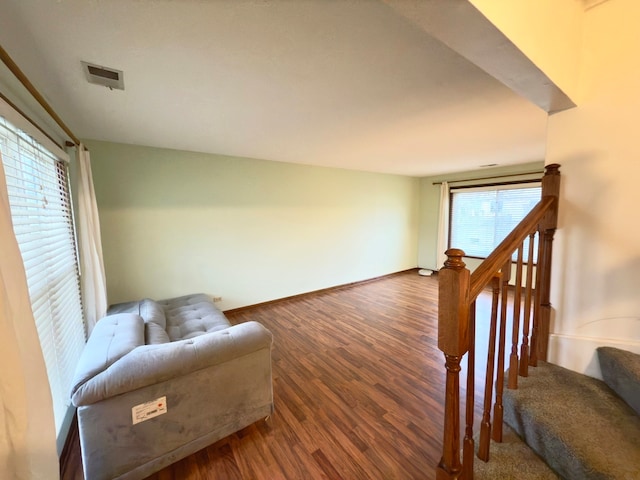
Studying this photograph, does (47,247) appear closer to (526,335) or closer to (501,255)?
(501,255)

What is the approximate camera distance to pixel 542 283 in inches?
55.1

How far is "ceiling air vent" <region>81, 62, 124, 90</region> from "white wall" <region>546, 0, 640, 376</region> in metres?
2.43

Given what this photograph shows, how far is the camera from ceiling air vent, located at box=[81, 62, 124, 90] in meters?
1.34

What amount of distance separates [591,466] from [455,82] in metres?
1.88

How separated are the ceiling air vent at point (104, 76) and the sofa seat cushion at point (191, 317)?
1.86 meters

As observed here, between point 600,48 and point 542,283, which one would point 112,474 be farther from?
point 600,48

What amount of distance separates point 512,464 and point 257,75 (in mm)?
2237

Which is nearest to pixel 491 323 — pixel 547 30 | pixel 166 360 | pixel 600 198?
pixel 600 198

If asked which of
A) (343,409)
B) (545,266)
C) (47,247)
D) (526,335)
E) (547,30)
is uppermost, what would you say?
(547,30)

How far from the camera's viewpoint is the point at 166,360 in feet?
4.50

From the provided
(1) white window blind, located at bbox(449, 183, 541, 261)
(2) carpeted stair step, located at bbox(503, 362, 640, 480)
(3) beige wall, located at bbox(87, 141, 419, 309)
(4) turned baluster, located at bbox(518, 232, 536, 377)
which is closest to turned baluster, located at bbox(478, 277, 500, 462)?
(2) carpeted stair step, located at bbox(503, 362, 640, 480)

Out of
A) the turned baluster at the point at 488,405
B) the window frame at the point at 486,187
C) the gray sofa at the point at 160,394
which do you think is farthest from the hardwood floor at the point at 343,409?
the window frame at the point at 486,187

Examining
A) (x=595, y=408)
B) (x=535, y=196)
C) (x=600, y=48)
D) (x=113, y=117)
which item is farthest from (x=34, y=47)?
(x=535, y=196)

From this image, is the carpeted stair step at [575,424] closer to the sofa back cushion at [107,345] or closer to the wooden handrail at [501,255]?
the wooden handrail at [501,255]
